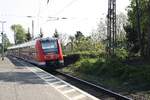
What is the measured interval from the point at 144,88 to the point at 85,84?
4.11 m

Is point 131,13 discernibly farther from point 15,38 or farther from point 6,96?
point 15,38

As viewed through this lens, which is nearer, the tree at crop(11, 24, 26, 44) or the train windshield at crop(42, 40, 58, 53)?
the train windshield at crop(42, 40, 58, 53)

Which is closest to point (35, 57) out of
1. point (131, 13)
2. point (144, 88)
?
point (131, 13)

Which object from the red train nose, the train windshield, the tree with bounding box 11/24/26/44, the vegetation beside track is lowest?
the vegetation beside track

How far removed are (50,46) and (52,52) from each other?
56 cm

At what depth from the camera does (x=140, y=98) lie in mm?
17000

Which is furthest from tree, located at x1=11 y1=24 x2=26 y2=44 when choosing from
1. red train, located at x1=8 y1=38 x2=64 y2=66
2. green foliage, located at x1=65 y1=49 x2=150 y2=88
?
green foliage, located at x1=65 y1=49 x2=150 y2=88

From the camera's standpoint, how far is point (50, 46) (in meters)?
38.4

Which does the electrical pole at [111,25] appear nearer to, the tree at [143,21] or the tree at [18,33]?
the tree at [143,21]

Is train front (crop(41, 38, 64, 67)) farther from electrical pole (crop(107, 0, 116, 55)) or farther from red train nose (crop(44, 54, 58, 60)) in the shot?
electrical pole (crop(107, 0, 116, 55))

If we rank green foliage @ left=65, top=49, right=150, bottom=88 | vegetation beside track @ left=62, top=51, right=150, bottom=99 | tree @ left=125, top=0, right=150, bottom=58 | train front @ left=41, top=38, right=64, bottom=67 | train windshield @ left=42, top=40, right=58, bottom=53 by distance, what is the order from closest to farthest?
1. vegetation beside track @ left=62, top=51, right=150, bottom=99
2. green foliage @ left=65, top=49, right=150, bottom=88
3. tree @ left=125, top=0, right=150, bottom=58
4. train front @ left=41, top=38, right=64, bottom=67
5. train windshield @ left=42, top=40, right=58, bottom=53

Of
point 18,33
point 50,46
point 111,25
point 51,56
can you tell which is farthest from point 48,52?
point 18,33

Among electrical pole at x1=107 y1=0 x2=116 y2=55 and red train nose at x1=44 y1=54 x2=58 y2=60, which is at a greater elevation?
electrical pole at x1=107 y1=0 x2=116 y2=55

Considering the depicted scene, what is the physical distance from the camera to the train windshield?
126 ft
